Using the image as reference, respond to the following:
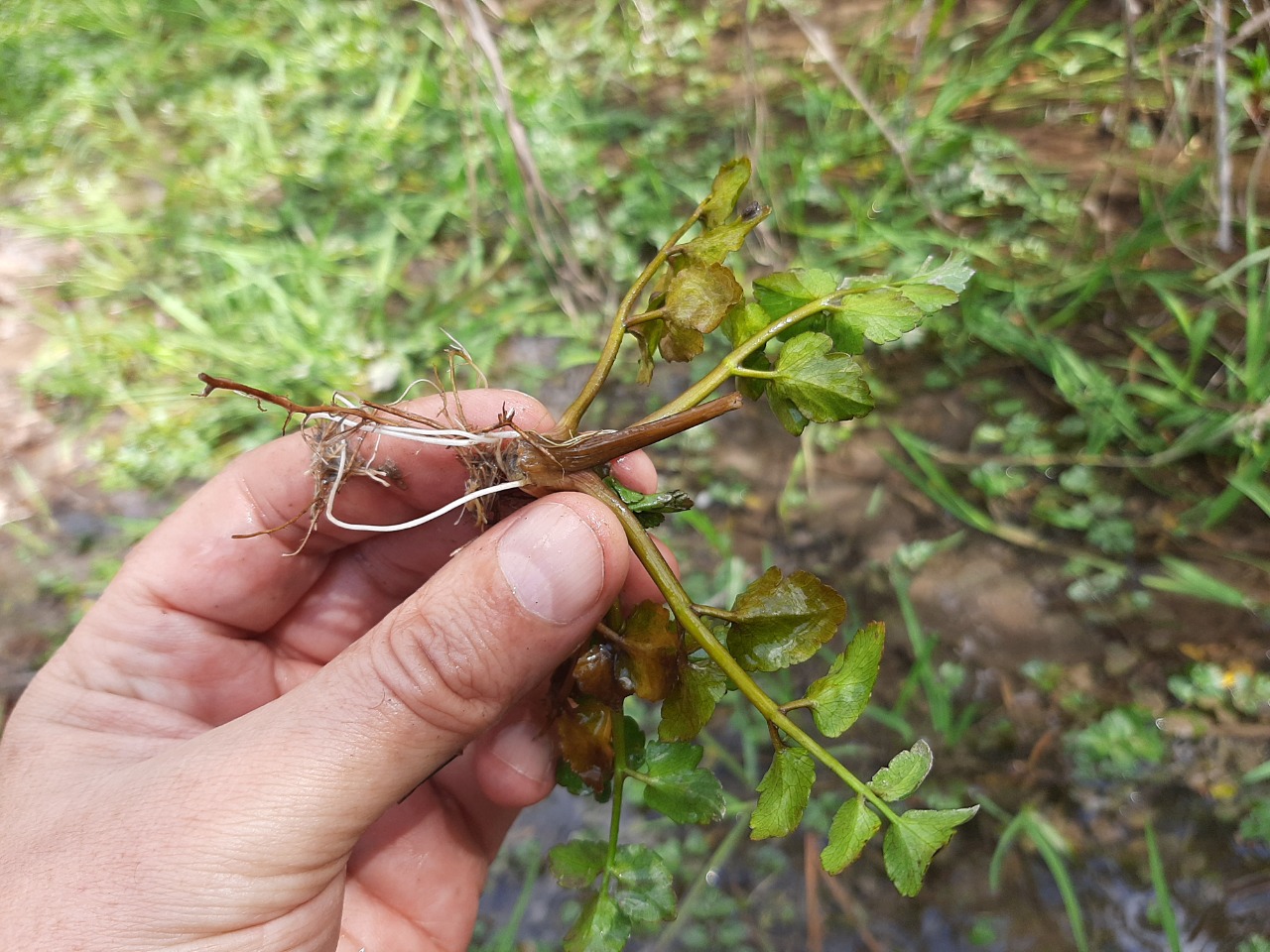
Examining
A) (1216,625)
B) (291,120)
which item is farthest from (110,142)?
(1216,625)

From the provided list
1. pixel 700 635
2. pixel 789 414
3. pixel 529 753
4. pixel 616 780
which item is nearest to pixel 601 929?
pixel 616 780

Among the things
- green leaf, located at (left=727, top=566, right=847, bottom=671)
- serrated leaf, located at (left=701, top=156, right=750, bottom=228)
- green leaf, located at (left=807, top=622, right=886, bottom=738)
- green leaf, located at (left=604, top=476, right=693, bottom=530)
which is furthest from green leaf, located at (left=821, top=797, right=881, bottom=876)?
serrated leaf, located at (left=701, top=156, right=750, bottom=228)

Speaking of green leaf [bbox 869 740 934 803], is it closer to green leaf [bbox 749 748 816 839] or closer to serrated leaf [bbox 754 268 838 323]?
green leaf [bbox 749 748 816 839]

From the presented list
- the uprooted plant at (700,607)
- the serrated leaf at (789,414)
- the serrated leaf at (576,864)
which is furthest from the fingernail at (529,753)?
the serrated leaf at (789,414)

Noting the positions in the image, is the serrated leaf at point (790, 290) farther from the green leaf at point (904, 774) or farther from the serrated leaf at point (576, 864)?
the serrated leaf at point (576, 864)

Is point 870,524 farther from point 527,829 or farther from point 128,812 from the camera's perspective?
point 128,812
